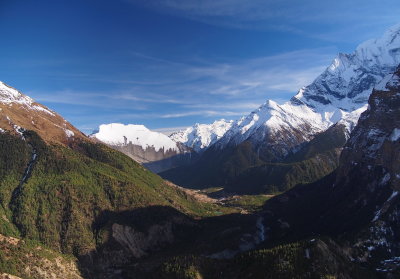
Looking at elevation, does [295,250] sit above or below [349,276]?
above

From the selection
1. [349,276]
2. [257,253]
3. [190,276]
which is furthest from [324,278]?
[190,276]

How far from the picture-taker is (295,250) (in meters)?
188

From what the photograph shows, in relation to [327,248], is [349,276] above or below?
below

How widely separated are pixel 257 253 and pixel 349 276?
131 ft

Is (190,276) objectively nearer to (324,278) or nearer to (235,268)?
(235,268)

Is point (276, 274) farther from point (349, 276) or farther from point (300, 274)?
point (349, 276)

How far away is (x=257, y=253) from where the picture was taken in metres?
197

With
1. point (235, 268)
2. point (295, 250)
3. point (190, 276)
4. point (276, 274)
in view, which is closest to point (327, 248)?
point (295, 250)

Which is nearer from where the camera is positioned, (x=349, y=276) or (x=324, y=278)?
(x=324, y=278)

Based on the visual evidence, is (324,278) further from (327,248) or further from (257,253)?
(257,253)

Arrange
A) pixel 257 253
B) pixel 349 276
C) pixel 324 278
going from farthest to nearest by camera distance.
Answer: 1. pixel 257 253
2. pixel 349 276
3. pixel 324 278

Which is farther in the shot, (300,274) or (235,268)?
(235,268)

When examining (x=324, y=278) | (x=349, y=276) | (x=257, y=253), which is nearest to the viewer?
(x=324, y=278)

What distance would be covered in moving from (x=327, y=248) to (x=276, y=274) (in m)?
27.8
